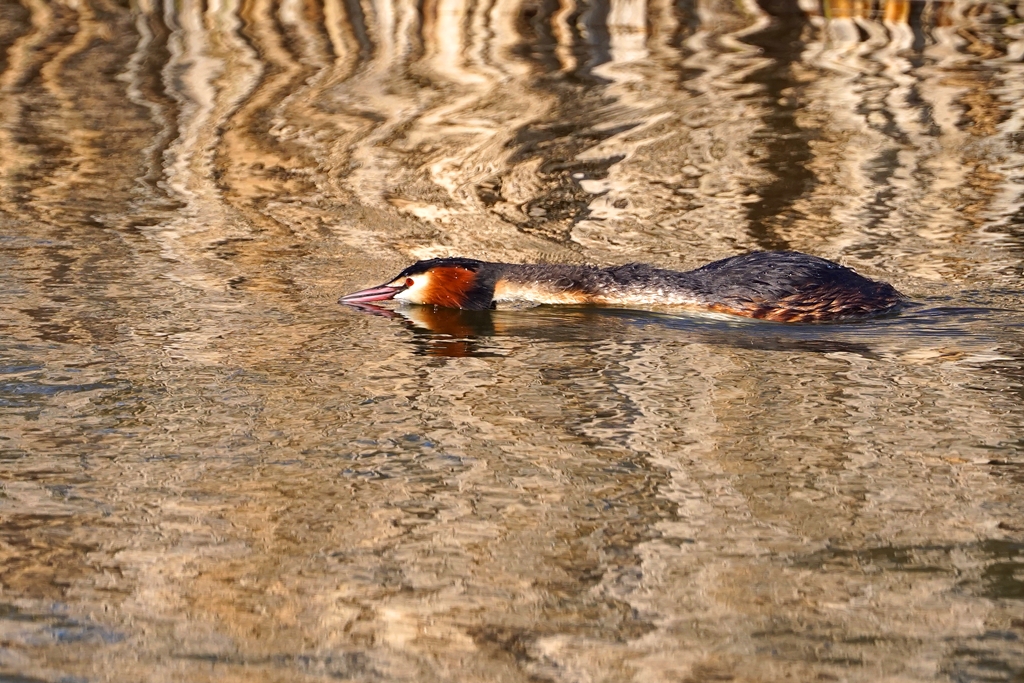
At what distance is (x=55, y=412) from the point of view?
246 inches

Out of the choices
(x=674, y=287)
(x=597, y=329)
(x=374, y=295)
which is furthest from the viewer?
(x=374, y=295)

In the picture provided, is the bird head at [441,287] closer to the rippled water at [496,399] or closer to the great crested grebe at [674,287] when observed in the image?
the great crested grebe at [674,287]

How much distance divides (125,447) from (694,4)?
55.0 ft

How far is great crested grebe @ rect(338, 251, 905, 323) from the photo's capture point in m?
7.85

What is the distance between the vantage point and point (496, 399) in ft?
21.6

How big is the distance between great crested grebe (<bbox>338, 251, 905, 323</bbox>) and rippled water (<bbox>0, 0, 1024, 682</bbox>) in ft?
Answer: 0.39

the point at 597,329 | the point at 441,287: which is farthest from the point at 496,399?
the point at 441,287

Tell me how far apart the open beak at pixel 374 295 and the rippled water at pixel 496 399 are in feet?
0.44

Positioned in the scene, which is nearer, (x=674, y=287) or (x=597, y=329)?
(x=597, y=329)

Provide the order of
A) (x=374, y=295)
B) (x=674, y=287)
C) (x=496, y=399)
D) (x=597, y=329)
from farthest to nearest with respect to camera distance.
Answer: (x=374, y=295)
(x=674, y=287)
(x=597, y=329)
(x=496, y=399)

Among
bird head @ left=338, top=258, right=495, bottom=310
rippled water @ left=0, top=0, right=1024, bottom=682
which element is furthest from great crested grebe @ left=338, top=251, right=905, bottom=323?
rippled water @ left=0, top=0, right=1024, bottom=682

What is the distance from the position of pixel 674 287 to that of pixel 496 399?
1.81 m

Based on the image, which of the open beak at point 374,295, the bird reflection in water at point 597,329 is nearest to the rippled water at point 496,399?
the bird reflection in water at point 597,329

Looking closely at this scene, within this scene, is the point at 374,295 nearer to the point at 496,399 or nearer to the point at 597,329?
the point at 597,329
